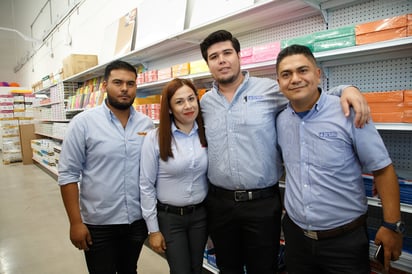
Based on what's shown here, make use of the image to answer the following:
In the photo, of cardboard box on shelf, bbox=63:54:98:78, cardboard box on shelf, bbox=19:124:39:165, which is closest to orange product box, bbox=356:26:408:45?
cardboard box on shelf, bbox=63:54:98:78

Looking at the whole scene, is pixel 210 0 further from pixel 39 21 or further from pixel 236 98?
pixel 39 21

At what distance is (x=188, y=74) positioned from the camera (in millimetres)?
2607

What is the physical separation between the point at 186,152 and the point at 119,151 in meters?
0.45

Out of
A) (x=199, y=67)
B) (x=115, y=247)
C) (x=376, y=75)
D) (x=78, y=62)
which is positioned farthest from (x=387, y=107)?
(x=78, y=62)

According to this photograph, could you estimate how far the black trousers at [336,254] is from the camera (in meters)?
1.27

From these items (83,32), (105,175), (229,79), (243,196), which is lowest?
(243,196)

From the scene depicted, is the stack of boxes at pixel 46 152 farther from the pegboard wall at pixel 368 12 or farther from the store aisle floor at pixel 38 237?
the pegboard wall at pixel 368 12

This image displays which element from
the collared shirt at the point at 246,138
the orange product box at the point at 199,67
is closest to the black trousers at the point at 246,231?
the collared shirt at the point at 246,138

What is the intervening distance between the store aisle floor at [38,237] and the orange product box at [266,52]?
7.57ft

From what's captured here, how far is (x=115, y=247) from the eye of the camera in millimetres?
1847

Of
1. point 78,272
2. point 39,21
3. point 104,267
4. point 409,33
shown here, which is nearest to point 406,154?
point 409,33

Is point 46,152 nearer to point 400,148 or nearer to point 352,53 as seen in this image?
point 352,53

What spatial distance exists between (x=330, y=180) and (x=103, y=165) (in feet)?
4.41

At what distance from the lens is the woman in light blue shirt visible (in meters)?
1.65
